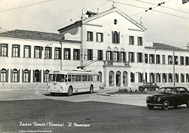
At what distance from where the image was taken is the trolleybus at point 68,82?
88.6ft

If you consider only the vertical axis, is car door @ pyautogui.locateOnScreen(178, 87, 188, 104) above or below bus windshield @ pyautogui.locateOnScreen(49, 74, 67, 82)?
below

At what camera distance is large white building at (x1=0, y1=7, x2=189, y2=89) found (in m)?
37.1

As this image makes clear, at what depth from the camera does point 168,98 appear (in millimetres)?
16359

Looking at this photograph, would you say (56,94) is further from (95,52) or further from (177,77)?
(177,77)

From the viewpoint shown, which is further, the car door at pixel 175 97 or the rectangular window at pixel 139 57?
the rectangular window at pixel 139 57

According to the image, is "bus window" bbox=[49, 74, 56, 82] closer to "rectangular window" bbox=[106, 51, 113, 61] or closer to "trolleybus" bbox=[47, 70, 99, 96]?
"trolleybus" bbox=[47, 70, 99, 96]

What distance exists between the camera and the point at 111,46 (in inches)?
1790

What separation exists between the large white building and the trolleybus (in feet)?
32.3

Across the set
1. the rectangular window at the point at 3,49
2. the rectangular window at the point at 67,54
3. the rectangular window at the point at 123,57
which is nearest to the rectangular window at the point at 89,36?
the rectangular window at the point at 67,54

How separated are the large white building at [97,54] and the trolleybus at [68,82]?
9.86 meters

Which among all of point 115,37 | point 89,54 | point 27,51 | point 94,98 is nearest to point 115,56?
point 115,37

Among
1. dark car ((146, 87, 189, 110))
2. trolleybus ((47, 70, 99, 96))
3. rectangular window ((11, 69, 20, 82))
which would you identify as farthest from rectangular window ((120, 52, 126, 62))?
dark car ((146, 87, 189, 110))

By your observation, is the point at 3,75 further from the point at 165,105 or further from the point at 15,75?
the point at 165,105

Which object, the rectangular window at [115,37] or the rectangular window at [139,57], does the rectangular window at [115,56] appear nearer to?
the rectangular window at [115,37]
